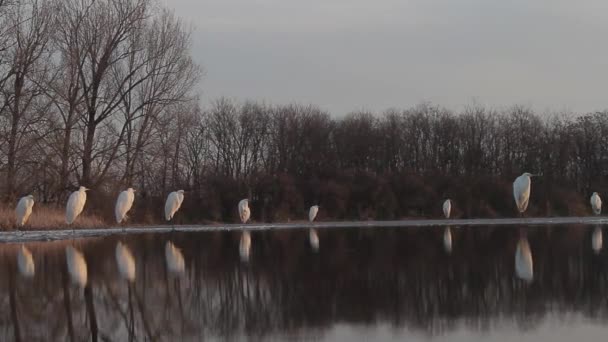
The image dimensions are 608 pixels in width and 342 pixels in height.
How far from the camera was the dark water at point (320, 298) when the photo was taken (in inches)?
298

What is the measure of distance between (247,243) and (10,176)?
644 inches

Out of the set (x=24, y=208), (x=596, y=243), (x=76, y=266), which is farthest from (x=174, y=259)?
(x=24, y=208)

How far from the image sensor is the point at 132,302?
31.9ft

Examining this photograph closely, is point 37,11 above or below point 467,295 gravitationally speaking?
above

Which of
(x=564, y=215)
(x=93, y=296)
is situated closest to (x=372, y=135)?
(x=564, y=215)

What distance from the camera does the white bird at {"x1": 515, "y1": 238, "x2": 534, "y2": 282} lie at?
450 inches

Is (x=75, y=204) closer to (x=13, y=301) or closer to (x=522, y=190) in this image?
(x=522, y=190)

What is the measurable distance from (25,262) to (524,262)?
1001 cm

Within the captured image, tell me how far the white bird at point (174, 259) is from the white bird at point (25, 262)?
98.1 inches

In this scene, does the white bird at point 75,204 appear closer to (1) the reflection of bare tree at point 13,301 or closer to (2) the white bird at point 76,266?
(2) the white bird at point 76,266

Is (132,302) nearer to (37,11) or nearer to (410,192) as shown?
(37,11)

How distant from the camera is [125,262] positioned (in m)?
15.1

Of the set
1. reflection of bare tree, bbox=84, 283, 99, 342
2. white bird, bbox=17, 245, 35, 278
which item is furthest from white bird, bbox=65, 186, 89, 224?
reflection of bare tree, bbox=84, 283, 99, 342

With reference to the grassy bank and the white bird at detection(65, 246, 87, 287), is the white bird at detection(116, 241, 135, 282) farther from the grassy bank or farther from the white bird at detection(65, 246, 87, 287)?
the grassy bank
